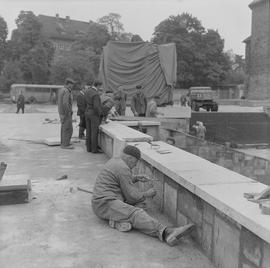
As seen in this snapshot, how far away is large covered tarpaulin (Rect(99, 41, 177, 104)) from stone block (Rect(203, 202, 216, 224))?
1178 cm

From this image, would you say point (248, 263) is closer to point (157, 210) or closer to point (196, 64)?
point (157, 210)

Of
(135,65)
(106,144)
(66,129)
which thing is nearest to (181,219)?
(106,144)

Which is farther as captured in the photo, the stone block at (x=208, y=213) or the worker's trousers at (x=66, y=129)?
the worker's trousers at (x=66, y=129)

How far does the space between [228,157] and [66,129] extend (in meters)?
4.71

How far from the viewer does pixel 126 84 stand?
15.7 metres

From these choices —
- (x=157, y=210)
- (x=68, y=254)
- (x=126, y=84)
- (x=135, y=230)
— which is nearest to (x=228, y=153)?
(x=126, y=84)

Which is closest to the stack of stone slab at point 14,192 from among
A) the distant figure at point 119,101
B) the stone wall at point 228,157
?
the stone wall at point 228,157

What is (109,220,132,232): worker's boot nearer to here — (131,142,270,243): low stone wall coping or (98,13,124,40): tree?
(131,142,270,243): low stone wall coping

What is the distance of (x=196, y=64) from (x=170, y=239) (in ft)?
188

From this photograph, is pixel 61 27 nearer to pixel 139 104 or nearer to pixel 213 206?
pixel 139 104

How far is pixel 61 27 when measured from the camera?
91.6m

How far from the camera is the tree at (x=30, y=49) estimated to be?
5691 cm

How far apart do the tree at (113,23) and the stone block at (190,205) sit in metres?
68.8

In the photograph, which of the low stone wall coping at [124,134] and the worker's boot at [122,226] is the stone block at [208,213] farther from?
the low stone wall coping at [124,134]
